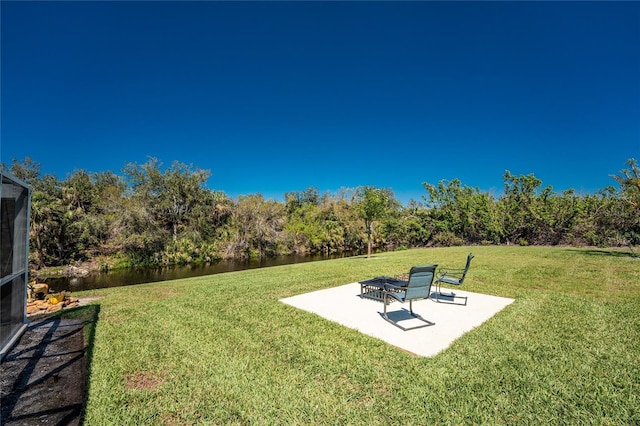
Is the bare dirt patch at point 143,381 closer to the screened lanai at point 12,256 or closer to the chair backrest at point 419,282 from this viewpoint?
the screened lanai at point 12,256

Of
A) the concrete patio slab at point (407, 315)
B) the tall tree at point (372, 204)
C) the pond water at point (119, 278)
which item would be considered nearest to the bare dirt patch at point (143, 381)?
the concrete patio slab at point (407, 315)

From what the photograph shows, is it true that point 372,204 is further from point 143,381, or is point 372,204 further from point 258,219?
point 258,219

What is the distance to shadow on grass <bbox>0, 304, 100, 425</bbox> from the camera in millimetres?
2541

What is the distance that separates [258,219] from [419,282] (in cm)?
2326

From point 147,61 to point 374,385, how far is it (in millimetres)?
23874

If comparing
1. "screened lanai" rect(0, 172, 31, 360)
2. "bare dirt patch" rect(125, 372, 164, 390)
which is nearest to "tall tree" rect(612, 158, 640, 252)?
"bare dirt patch" rect(125, 372, 164, 390)

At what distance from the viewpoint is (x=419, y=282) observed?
470 centimetres

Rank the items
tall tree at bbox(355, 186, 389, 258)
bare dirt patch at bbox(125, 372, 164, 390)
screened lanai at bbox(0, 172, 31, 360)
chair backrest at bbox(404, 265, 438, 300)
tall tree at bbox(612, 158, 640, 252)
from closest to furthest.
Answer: screened lanai at bbox(0, 172, 31, 360), bare dirt patch at bbox(125, 372, 164, 390), chair backrest at bbox(404, 265, 438, 300), tall tree at bbox(612, 158, 640, 252), tall tree at bbox(355, 186, 389, 258)

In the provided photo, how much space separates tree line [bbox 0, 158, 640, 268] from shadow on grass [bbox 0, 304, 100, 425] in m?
13.1

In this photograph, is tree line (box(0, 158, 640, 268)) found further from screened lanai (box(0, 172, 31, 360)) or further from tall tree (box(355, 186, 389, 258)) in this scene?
screened lanai (box(0, 172, 31, 360))

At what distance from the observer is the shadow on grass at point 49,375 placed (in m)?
2.54

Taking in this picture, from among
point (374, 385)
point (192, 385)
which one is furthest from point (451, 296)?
point (192, 385)

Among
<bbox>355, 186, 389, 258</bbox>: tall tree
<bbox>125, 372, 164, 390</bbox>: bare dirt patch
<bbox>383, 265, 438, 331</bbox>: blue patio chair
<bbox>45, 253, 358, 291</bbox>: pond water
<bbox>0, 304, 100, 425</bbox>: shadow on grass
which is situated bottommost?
<bbox>45, 253, 358, 291</bbox>: pond water

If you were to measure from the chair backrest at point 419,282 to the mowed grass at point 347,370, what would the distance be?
2.90ft
